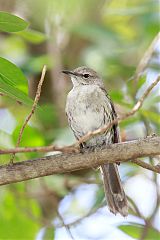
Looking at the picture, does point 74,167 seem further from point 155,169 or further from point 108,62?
point 108,62

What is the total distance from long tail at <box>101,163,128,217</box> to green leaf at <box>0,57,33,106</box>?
1901mm

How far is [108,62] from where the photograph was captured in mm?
5711

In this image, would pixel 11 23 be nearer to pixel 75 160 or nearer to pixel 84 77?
pixel 75 160

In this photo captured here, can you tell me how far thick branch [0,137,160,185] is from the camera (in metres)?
3.30

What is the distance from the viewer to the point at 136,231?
4.39 meters

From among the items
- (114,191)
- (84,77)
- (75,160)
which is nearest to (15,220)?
(114,191)

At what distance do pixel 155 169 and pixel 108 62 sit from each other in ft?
8.43

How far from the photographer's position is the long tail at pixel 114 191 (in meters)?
4.57

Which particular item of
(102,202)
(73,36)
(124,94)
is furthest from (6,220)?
(73,36)

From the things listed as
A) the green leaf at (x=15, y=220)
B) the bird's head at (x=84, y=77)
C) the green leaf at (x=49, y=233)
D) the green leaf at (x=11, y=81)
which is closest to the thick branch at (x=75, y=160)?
the green leaf at (x=11, y=81)

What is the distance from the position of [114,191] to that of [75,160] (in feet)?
5.23

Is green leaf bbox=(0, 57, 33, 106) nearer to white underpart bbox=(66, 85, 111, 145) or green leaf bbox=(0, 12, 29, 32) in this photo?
green leaf bbox=(0, 12, 29, 32)

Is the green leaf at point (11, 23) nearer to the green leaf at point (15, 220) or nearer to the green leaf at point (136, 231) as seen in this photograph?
the green leaf at point (136, 231)

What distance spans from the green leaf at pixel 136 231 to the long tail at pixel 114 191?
18 cm
